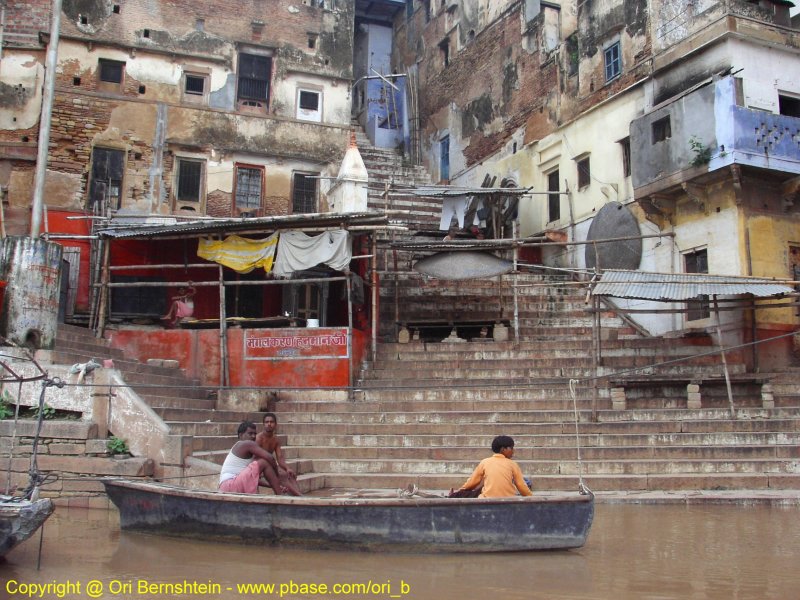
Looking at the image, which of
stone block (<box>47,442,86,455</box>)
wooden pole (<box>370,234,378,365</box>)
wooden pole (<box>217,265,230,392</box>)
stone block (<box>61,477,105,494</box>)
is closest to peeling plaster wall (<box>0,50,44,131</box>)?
wooden pole (<box>217,265,230,392</box>)

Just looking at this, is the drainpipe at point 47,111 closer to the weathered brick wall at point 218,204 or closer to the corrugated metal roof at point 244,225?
the corrugated metal roof at point 244,225

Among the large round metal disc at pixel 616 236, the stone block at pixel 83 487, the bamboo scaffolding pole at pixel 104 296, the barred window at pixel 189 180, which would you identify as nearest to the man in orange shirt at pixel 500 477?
the stone block at pixel 83 487

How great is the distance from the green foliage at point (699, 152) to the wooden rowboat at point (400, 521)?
11.4 m

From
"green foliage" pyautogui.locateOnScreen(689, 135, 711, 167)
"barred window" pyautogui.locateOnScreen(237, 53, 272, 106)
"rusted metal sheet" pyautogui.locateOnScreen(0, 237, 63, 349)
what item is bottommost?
"rusted metal sheet" pyautogui.locateOnScreen(0, 237, 63, 349)

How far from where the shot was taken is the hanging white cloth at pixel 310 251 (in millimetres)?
15562

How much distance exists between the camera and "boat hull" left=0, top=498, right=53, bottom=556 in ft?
22.1

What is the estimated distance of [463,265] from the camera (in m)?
17.0

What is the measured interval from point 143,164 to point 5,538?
15186 mm

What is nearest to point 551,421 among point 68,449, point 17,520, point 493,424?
point 493,424

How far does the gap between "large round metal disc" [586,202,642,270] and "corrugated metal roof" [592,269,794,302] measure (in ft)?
13.9

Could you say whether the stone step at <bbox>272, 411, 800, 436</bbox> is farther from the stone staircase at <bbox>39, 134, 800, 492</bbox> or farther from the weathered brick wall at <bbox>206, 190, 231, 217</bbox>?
the weathered brick wall at <bbox>206, 190, 231, 217</bbox>

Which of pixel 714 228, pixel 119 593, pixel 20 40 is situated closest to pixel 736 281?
pixel 714 228

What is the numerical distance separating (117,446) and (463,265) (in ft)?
28.7

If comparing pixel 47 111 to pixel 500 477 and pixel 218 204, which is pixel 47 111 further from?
pixel 500 477
